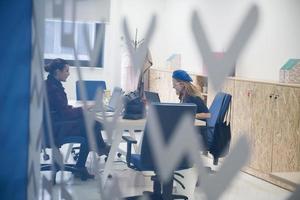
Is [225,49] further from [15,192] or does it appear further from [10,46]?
[15,192]

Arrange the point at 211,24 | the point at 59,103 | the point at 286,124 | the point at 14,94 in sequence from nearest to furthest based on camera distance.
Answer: the point at 211,24 < the point at 14,94 < the point at 59,103 < the point at 286,124

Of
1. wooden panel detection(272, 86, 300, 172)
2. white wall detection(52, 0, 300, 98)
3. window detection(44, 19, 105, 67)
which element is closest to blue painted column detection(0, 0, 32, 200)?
window detection(44, 19, 105, 67)

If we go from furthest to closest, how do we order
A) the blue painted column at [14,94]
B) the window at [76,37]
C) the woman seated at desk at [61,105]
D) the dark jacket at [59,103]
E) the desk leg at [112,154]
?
the dark jacket at [59,103] < the woman seated at desk at [61,105] < the blue painted column at [14,94] < the window at [76,37] < the desk leg at [112,154]

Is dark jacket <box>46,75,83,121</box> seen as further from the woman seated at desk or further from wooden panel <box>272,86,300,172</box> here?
wooden panel <box>272,86,300,172</box>

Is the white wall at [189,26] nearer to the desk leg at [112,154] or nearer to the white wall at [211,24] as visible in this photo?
the white wall at [211,24]

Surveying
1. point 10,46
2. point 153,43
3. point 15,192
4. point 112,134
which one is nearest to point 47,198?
point 15,192

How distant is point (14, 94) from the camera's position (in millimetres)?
1851

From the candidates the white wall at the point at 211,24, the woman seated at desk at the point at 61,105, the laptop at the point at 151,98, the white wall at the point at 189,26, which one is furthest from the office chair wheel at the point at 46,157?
the white wall at the point at 211,24

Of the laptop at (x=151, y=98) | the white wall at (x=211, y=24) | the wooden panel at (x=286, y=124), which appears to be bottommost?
the wooden panel at (x=286, y=124)

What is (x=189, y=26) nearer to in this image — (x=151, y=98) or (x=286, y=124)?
(x=151, y=98)

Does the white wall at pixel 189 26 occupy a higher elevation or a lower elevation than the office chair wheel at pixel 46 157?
higher

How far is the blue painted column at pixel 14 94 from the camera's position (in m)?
1.80

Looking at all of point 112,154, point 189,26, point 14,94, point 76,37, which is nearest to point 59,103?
point 14,94

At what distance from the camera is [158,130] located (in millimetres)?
970
